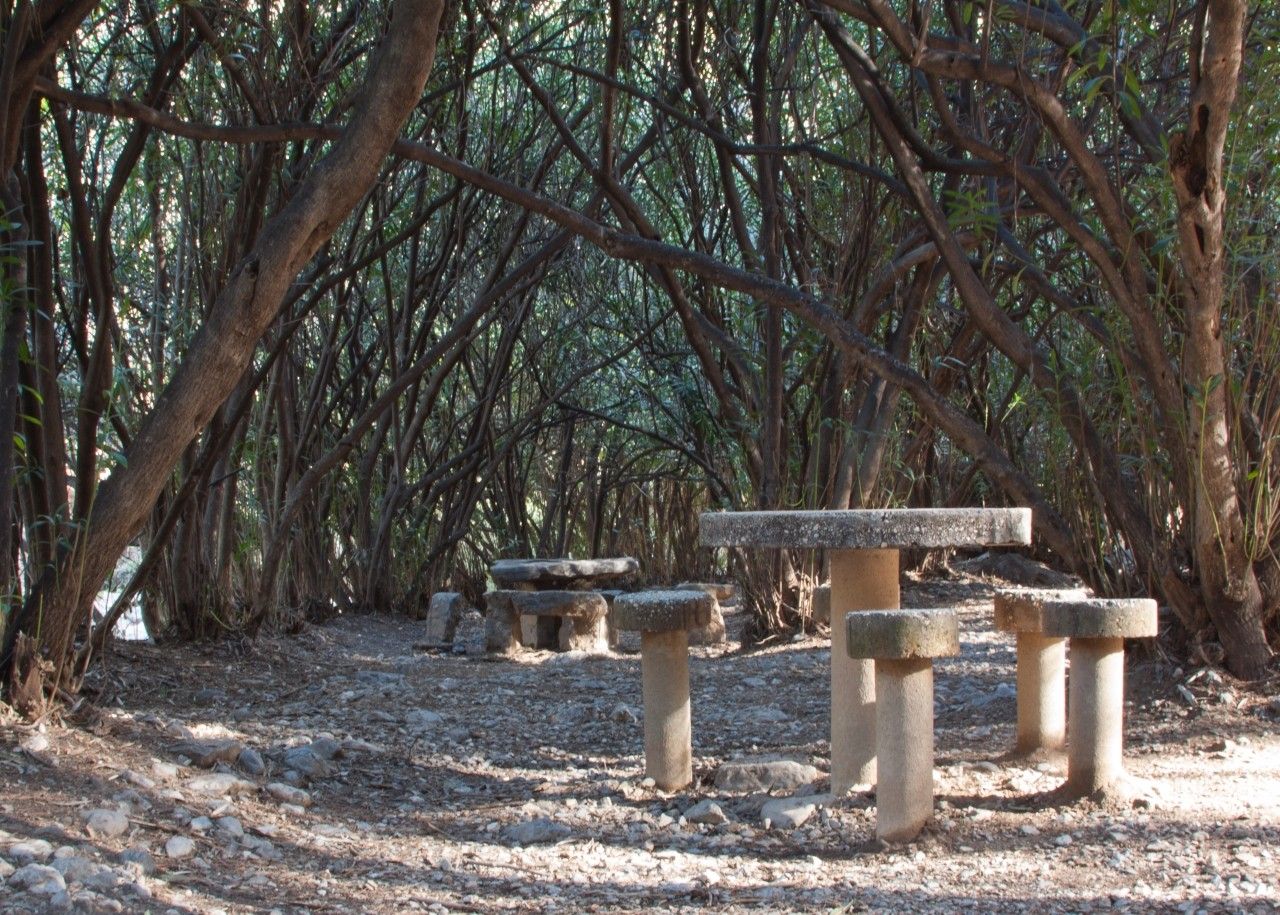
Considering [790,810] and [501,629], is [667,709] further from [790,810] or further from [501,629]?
[501,629]

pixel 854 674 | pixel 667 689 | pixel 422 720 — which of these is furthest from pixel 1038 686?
pixel 422 720

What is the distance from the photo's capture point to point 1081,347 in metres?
5.46

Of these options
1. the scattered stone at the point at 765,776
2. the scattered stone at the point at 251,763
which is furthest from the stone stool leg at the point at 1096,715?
the scattered stone at the point at 251,763

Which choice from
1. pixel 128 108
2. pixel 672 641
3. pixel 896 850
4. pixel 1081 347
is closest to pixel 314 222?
pixel 128 108

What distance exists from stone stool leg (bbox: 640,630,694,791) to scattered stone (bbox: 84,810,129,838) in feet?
5.35

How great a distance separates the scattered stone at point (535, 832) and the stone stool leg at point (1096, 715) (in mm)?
1446

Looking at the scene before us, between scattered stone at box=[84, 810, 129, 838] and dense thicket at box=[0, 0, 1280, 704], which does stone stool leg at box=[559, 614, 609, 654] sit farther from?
scattered stone at box=[84, 810, 129, 838]

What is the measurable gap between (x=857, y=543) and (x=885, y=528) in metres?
0.09

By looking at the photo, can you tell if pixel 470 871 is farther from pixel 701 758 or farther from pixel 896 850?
pixel 701 758

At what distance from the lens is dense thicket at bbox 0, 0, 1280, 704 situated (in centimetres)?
375

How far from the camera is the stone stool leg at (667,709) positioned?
Result: 154 inches

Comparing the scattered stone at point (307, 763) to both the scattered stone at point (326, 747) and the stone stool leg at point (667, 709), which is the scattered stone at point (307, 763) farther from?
the stone stool leg at point (667, 709)

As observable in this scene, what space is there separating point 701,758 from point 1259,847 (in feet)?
6.27

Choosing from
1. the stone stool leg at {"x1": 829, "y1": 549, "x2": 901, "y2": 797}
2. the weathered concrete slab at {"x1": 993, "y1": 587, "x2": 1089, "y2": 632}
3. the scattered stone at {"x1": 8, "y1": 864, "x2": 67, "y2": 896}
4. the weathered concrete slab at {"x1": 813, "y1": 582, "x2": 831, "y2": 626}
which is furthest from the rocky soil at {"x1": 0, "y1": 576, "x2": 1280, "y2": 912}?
the weathered concrete slab at {"x1": 813, "y1": 582, "x2": 831, "y2": 626}
